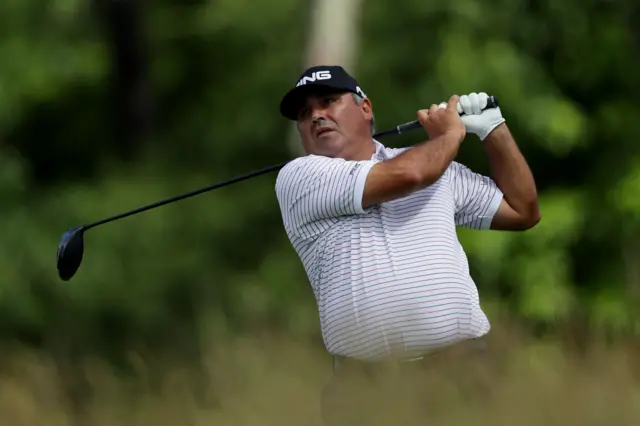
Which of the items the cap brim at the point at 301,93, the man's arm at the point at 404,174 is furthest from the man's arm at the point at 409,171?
the cap brim at the point at 301,93

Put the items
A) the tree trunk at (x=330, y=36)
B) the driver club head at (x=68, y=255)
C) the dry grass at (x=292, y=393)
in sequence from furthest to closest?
the tree trunk at (x=330, y=36) → the driver club head at (x=68, y=255) → the dry grass at (x=292, y=393)

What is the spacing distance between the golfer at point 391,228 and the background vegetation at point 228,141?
478 centimetres

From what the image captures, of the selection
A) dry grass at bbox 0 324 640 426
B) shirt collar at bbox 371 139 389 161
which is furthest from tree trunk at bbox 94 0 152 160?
shirt collar at bbox 371 139 389 161

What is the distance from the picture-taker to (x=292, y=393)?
3074mm

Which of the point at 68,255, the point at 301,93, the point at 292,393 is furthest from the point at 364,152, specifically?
the point at 68,255

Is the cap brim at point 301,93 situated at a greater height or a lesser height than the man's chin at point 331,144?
greater

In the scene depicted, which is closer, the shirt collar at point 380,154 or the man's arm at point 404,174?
the man's arm at point 404,174

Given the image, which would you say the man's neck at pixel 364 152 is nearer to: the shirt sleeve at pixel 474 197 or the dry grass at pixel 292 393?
the shirt sleeve at pixel 474 197

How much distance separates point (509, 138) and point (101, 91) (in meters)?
10.1

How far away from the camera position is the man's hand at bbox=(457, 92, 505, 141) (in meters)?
3.74

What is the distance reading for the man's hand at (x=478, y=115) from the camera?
374 cm

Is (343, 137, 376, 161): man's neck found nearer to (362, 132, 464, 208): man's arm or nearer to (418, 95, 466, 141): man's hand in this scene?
(418, 95, 466, 141): man's hand

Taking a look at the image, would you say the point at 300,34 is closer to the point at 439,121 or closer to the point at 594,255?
the point at 594,255

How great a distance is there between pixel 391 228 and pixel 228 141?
8.77 meters
